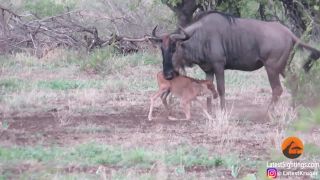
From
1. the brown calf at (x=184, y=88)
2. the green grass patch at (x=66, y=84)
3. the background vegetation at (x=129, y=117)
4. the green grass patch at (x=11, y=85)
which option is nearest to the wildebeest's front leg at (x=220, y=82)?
the background vegetation at (x=129, y=117)

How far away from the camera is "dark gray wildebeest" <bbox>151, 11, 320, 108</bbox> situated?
35.9 feet

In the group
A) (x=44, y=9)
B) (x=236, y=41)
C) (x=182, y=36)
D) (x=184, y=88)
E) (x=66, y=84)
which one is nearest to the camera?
(x=184, y=88)

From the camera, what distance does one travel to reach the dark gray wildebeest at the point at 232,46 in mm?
10938

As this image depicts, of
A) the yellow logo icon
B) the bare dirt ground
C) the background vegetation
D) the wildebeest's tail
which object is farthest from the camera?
the wildebeest's tail

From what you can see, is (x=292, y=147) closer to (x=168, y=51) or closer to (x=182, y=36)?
(x=168, y=51)

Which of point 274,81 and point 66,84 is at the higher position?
point 274,81

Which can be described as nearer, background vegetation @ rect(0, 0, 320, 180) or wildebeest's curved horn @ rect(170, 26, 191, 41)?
background vegetation @ rect(0, 0, 320, 180)

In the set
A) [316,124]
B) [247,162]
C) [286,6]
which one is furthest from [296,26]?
[316,124]

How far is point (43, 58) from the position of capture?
663 inches

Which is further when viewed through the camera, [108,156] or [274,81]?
[274,81]

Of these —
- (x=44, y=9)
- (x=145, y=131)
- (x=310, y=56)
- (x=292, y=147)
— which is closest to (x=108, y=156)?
(x=145, y=131)

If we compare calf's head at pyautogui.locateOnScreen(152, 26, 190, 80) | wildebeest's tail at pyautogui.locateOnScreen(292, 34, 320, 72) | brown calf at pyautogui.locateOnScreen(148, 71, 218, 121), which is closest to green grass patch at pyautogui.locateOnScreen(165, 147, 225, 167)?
brown calf at pyautogui.locateOnScreen(148, 71, 218, 121)

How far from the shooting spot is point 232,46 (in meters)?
11.1

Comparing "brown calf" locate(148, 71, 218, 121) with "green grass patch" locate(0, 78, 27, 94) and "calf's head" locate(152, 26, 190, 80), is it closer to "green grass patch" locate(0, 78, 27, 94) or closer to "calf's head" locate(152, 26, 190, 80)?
"calf's head" locate(152, 26, 190, 80)
